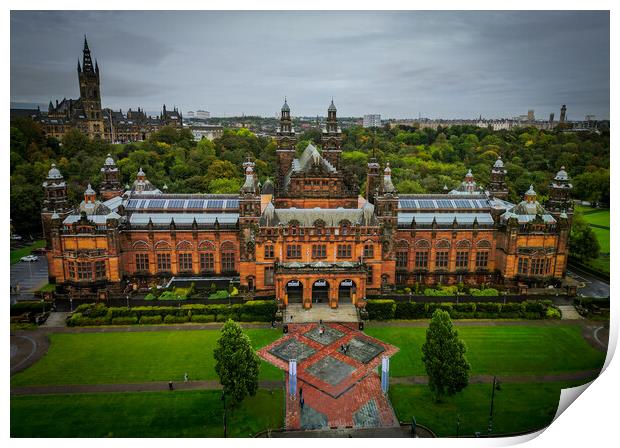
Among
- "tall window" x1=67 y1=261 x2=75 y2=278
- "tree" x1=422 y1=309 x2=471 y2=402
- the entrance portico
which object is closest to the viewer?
"tree" x1=422 y1=309 x2=471 y2=402

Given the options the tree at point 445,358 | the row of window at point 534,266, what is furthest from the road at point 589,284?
the tree at point 445,358

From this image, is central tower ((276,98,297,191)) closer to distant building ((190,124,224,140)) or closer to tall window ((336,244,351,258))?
tall window ((336,244,351,258))

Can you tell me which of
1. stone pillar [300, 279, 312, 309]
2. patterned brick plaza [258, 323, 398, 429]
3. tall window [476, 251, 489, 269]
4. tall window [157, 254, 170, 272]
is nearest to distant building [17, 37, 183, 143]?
→ tall window [157, 254, 170, 272]

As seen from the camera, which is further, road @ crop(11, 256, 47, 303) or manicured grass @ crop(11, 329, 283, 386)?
road @ crop(11, 256, 47, 303)

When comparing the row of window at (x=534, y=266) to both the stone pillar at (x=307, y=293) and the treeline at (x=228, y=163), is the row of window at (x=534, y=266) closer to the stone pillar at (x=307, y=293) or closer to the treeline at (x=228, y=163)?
the treeline at (x=228, y=163)

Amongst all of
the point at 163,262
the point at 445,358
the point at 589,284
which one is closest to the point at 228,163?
the point at 163,262
